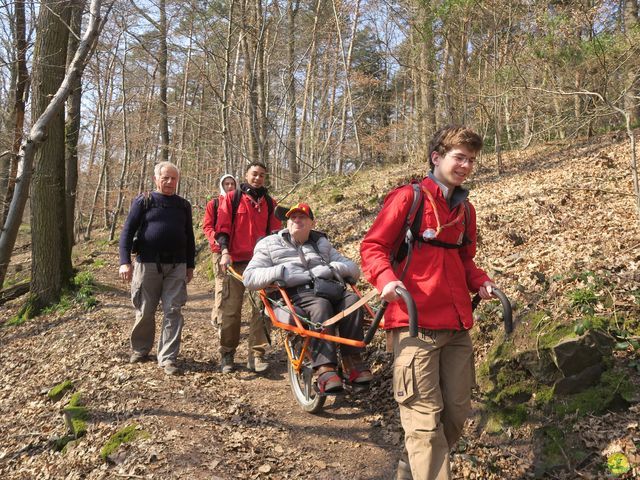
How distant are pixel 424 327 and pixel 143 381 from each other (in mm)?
3889

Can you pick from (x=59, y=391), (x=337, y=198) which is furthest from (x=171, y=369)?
(x=337, y=198)

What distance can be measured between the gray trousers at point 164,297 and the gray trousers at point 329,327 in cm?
210

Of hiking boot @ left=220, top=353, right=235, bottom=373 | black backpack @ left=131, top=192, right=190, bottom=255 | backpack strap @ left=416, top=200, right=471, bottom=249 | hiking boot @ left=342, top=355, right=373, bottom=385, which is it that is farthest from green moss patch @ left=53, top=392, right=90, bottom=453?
backpack strap @ left=416, top=200, right=471, bottom=249

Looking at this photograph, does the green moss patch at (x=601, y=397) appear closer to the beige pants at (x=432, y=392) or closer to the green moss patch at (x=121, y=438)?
the beige pants at (x=432, y=392)

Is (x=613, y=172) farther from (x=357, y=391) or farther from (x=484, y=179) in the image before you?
(x=357, y=391)

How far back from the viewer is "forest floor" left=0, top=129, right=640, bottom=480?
12.3 feet

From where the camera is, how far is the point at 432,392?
110 inches

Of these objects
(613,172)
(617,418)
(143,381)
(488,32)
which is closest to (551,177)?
(613,172)

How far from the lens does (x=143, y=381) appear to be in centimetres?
544

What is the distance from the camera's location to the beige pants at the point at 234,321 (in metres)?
5.94

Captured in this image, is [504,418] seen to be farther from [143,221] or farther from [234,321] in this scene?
[143,221]

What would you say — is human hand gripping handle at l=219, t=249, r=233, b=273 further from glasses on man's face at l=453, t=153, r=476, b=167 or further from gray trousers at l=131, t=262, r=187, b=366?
glasses on man's face at l=453, t=153, r=476, b=167

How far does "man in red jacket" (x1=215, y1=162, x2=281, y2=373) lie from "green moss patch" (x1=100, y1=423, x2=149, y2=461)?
1.71 meters

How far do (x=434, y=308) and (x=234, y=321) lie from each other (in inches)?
143
